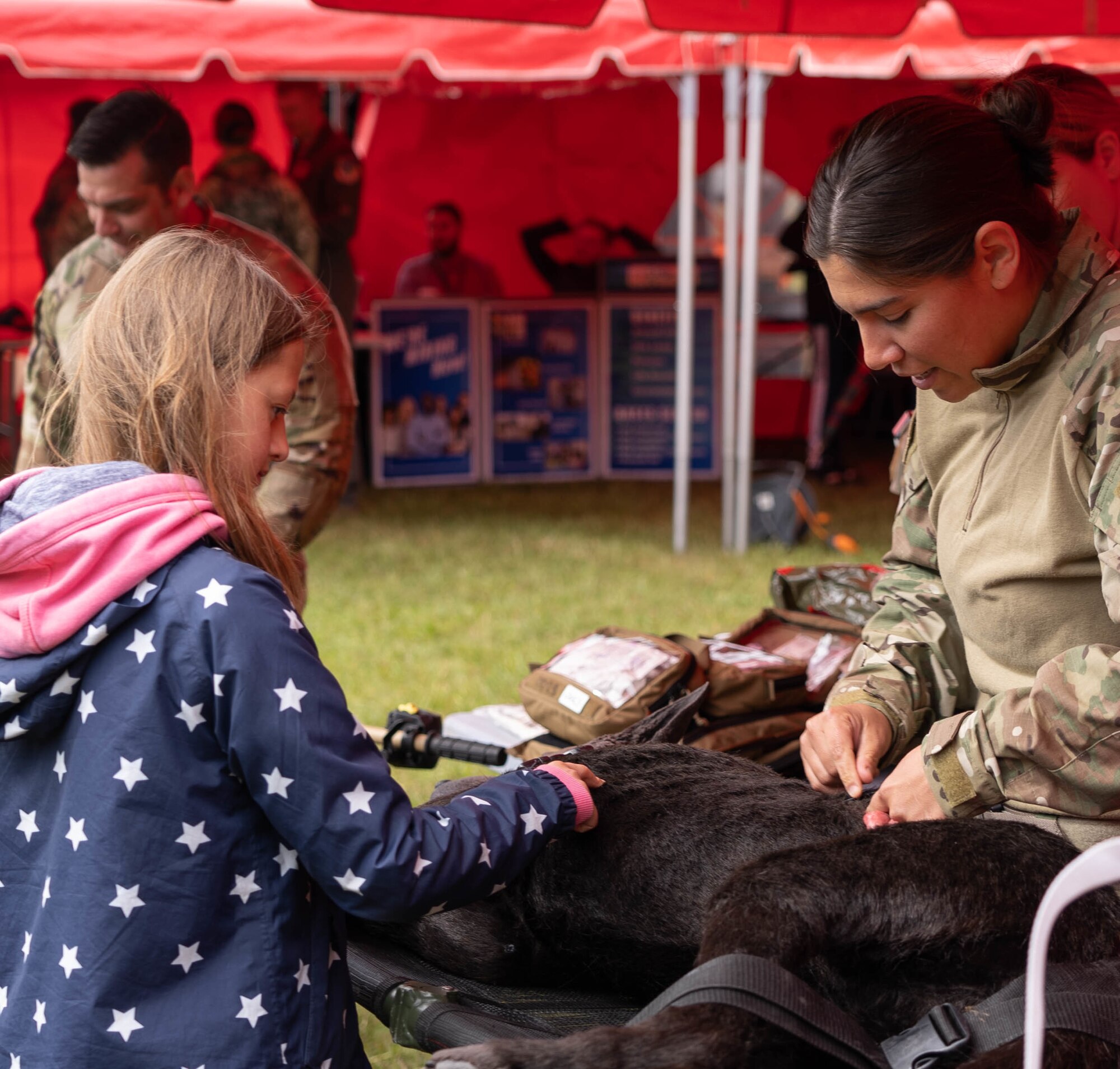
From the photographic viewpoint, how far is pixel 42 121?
966 cm

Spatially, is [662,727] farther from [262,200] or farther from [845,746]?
[262,200]

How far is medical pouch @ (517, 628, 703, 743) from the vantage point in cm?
292

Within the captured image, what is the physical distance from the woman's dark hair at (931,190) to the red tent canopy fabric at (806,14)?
5.29 ft

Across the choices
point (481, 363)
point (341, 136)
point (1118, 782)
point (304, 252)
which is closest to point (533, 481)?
point (481, 363)

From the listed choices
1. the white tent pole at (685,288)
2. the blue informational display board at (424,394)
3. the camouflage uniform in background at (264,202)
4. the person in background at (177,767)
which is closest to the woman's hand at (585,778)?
the person in background at (177,767)

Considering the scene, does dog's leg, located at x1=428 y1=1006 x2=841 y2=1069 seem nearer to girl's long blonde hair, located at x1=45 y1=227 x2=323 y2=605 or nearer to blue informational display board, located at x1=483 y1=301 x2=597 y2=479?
girl's long blonde hair, located at x1=45 y1=227 x2=323 y2=605

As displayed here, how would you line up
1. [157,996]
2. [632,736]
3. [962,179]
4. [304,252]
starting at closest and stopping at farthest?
[157,996] → [962,179] → [632,736] → [304,252]

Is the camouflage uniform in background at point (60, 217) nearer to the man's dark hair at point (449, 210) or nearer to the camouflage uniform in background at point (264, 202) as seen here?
the camouflage uniform in background at point (264, 202)

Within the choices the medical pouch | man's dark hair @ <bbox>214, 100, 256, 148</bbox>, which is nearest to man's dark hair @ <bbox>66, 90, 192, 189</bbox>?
the medical pouch

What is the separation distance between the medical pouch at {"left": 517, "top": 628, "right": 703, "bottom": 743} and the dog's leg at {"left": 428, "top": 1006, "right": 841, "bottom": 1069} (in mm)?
1464

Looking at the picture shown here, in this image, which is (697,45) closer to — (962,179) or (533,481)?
(533,481)

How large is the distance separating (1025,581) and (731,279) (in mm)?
5945

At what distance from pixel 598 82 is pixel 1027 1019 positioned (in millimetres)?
10375

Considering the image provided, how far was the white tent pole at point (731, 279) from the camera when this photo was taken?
291 inches
